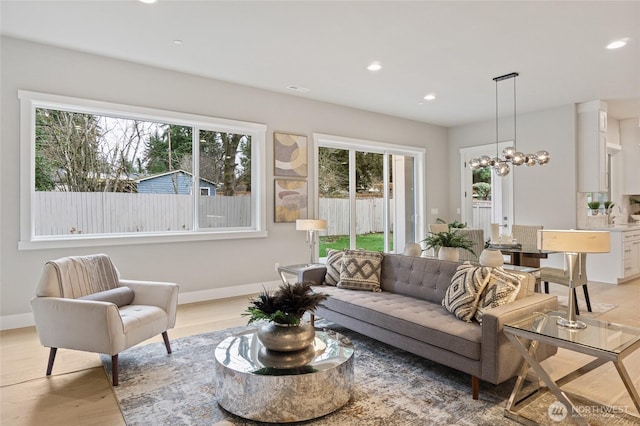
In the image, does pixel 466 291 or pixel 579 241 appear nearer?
pixel 579 241

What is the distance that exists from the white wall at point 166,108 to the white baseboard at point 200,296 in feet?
0.04

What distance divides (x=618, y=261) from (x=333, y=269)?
4984mm

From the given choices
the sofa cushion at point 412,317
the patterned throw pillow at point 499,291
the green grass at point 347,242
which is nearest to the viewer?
the sofa cushion at point 412,317

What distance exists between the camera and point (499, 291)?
262cm

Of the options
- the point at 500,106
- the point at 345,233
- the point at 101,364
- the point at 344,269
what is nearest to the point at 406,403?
the point at 344,269

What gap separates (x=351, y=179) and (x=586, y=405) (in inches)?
191

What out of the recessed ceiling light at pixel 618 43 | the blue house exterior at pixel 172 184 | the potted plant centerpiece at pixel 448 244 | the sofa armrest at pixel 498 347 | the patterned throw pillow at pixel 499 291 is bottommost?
the sofa armrest at pixel 498 347

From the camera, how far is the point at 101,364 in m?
2.99

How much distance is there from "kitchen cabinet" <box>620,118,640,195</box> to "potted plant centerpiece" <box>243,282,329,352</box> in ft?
26.1

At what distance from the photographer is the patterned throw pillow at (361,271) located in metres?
3.69

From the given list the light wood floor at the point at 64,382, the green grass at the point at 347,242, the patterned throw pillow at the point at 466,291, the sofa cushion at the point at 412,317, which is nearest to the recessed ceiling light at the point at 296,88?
the green grass at the point at 347,242

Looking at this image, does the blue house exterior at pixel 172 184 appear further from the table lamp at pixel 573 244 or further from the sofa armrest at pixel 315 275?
the table lamp at pixel 573 244

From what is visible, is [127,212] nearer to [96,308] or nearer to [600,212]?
[96,308]

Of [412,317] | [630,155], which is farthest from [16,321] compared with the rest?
[630,155]
